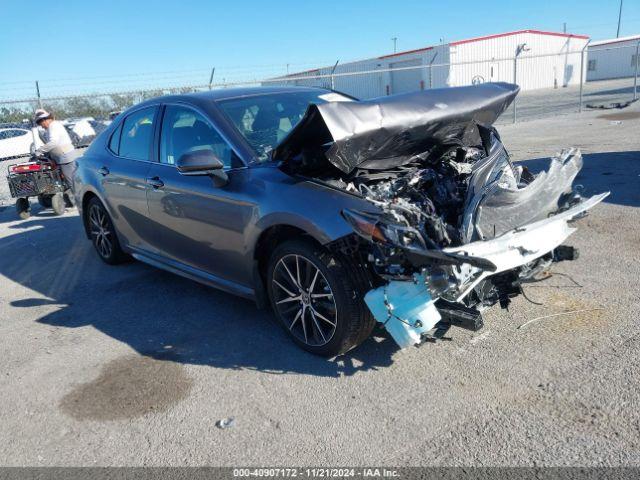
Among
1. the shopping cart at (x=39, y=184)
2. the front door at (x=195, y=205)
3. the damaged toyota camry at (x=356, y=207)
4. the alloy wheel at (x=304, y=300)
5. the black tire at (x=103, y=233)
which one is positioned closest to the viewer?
the damaged toyota camry at (x=356, y=207)

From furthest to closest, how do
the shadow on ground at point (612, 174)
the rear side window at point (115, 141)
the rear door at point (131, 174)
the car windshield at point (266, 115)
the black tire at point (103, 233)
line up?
the shadow on ground at point (612, 174), the black tire at point (103, 233), the rear side window at point (115, 141), the rear door at point (131, 174), the car windshield at point (266, 115)

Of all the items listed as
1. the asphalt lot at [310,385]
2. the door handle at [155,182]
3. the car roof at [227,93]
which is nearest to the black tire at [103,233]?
the asphalt lot at [310,385]

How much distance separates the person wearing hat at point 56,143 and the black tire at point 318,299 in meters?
6.53

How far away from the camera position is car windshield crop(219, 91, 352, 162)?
13.4ft

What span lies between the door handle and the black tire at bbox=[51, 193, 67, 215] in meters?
5.68

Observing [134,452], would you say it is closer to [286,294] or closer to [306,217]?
[286,294]

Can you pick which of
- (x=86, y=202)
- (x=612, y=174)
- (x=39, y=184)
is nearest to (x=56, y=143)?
(x=39, y=184)

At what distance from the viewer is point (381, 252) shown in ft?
10.2

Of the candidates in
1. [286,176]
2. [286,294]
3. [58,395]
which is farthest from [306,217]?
[58,395]

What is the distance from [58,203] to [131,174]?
5.33m

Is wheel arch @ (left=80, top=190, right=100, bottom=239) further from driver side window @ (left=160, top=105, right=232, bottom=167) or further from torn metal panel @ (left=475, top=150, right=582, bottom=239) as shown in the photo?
torn metal panel @ (left=475, top=150, right=582, bottom=239)

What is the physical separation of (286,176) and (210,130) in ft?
3.09

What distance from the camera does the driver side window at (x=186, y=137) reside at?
→ 13.5 feet

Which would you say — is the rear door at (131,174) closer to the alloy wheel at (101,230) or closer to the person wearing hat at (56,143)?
the alloy wheel at (101,230)
